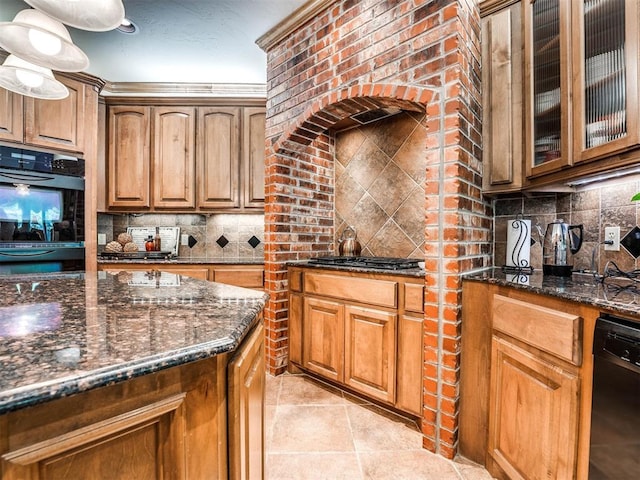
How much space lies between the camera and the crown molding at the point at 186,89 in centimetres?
353

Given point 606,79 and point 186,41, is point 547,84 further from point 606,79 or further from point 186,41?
point 186,41

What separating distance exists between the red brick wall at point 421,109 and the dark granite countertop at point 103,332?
3.44ft

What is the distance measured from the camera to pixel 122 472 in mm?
619

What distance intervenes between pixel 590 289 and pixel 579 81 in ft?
2.86

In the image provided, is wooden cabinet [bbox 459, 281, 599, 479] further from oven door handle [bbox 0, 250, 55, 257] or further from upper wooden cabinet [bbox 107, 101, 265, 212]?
oven door handle [bbox 0, 250, 55, 257]

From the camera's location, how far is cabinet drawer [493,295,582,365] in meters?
1.13

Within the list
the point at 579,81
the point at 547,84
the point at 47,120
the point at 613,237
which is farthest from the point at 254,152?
the point at 613,237

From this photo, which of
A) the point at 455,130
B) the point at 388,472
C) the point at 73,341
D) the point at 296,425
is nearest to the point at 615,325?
the point at 455,130

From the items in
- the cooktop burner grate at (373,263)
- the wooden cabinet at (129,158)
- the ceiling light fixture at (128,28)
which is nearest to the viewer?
the cooktop burner grate at (373,263)

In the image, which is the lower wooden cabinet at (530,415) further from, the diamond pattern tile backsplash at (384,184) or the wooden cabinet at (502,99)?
the diamond pattern tile backsplash at (384,184)

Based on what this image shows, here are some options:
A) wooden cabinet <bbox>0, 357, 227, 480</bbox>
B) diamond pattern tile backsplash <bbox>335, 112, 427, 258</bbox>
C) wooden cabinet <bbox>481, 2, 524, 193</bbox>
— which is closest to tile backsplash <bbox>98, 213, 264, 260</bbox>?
diamond pattern tile backsplash <bbox>335, 112, 427, 258</bbox>

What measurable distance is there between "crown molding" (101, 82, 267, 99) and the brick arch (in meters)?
1.28

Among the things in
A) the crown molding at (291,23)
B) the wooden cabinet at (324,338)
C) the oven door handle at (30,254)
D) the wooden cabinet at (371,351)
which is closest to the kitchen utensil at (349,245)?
the wooden cabinet at (324,338)

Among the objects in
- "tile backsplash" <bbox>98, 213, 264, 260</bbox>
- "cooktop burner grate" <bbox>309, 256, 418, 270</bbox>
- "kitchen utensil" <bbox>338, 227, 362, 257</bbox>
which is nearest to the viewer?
"cooktop burner grate" <bbox>309, 256, 418, 270</bbox>
